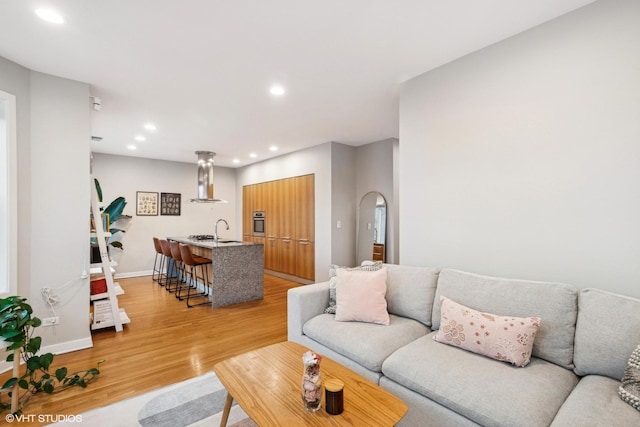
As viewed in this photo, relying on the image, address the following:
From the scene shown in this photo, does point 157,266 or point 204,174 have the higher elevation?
point 204,174

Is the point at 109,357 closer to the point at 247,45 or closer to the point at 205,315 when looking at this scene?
the point at 205,315

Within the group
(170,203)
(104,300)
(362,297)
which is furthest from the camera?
(170,203)

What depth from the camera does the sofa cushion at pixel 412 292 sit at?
2.22 m

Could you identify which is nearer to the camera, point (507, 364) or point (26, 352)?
point (507, 364)

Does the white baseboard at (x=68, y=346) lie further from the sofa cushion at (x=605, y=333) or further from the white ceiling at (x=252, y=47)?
the sofa cushion at (x=605, y=333)

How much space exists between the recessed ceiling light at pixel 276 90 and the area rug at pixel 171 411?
279 cm

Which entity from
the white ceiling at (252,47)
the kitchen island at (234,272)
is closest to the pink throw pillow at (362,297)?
the white ceiling at (252,47)

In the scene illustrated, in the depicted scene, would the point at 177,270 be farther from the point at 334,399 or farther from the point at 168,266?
the point at 334,399

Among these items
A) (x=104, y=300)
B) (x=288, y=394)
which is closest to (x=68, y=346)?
(x=104, y=300)

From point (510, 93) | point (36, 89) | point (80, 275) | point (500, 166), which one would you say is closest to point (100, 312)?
point (80, 275)

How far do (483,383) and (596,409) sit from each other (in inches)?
16.4

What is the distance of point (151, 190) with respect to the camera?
6.69 m

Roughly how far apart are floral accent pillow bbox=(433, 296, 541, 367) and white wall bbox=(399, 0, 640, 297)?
619 millimetres

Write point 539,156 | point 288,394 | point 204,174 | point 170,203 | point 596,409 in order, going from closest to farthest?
1. point 596,409
2. point 288,394
3. point 539,156
4. point 204,174
5. point 170,203
